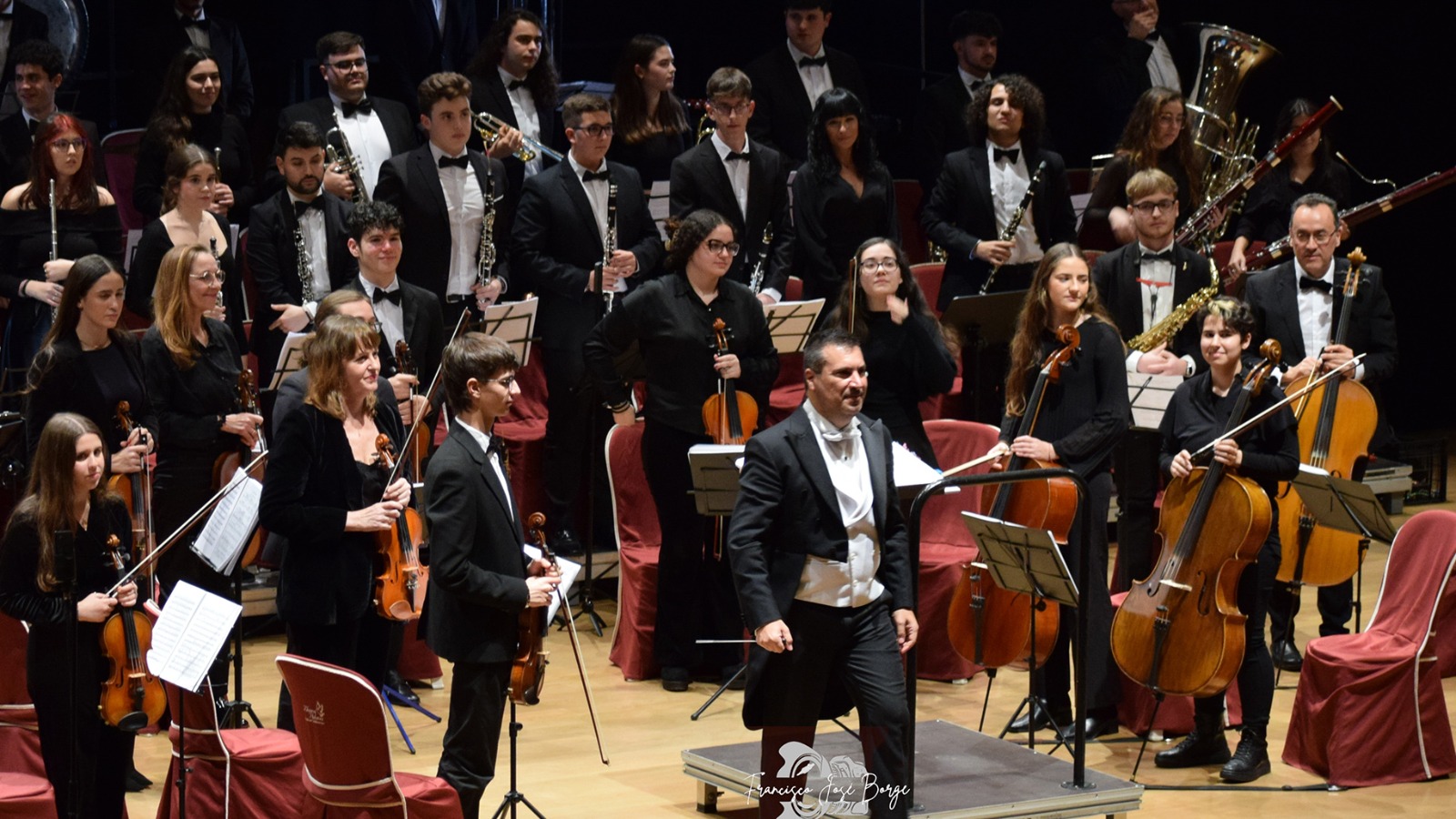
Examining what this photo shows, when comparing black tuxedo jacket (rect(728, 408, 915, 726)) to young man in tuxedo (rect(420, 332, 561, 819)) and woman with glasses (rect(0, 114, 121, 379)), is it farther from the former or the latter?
woman with glasses (rect(0, 114, 121, 379))

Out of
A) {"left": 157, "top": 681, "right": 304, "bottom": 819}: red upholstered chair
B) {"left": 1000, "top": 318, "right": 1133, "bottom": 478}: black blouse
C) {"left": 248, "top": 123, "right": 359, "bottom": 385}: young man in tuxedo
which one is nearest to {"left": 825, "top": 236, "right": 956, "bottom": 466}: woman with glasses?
{"left": 1000, "top": 318, "right": 1133, "bottom": 478}: black blouse

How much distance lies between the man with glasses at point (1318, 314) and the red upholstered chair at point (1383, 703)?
89cm

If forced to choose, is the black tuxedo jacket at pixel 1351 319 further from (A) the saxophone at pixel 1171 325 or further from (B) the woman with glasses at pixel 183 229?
(B) the woman with glasses at pixel 183 229

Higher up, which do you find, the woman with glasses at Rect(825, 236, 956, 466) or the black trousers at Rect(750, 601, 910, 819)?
the woman with glasses at Rect(825, 236, 956, 466)

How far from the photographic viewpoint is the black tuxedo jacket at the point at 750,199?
7395 millimetres

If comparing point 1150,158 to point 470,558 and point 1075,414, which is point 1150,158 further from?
point 470,558

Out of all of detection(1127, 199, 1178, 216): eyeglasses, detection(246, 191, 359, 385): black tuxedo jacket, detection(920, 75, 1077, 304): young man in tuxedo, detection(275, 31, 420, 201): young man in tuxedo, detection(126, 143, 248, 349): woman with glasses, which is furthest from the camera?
detection(920, 75, 1077, 304): young man in tuxedo

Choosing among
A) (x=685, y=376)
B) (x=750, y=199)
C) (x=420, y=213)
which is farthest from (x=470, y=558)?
(x=750, y=199)

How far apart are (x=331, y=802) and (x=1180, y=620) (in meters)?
2.56

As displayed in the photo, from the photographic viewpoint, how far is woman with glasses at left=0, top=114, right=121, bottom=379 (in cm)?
668

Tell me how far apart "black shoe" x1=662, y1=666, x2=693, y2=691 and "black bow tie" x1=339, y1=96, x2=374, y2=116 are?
2495mm

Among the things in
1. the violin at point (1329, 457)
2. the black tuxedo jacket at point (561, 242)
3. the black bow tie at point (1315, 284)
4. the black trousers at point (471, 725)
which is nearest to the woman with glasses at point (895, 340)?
the black tuxedo jacket at point (561, 242)

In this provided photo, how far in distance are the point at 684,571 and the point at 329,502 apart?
1.89 metres

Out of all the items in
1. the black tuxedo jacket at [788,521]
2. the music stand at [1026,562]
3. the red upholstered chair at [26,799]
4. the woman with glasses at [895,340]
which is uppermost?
the woman with glasses at [895,340]
